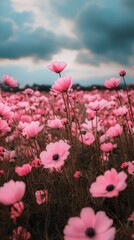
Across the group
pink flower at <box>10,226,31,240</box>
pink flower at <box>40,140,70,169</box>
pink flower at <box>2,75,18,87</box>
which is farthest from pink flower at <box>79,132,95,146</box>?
pink flower at <box>10,226,31,240</box>

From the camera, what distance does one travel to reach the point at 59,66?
2330 mm

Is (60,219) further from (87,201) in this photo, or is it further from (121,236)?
(121,236)

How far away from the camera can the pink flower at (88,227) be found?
1.27 m

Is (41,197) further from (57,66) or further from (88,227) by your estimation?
(57,66)

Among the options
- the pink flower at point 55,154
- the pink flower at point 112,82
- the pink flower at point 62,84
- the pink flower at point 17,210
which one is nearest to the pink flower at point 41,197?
the pink flower at point 55,154

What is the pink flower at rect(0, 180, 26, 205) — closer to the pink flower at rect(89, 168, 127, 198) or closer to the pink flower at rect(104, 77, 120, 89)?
the pink flower at rect(89, 168, 127, 198)

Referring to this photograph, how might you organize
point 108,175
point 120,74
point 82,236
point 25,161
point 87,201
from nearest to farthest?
point 82,236, point 108,175, point 87,201, point 120,74, point 25,161

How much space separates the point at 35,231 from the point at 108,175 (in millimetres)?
703

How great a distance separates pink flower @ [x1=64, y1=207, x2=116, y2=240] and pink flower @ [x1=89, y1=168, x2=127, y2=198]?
0.09m

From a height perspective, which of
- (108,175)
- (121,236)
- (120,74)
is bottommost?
(121,236)

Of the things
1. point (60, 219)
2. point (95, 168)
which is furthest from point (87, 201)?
point (95, 168)

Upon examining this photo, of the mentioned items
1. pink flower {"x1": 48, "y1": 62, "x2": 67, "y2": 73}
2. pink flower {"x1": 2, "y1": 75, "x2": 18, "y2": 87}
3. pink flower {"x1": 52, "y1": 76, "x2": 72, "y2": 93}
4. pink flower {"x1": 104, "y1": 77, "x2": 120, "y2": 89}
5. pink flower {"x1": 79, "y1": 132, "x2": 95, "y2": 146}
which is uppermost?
pink flower {"x1": 2, "y1": 75, "x2": 18, "y2": 87}

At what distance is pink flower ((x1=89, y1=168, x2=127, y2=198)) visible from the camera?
52.8 inches

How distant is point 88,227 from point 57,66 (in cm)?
131
